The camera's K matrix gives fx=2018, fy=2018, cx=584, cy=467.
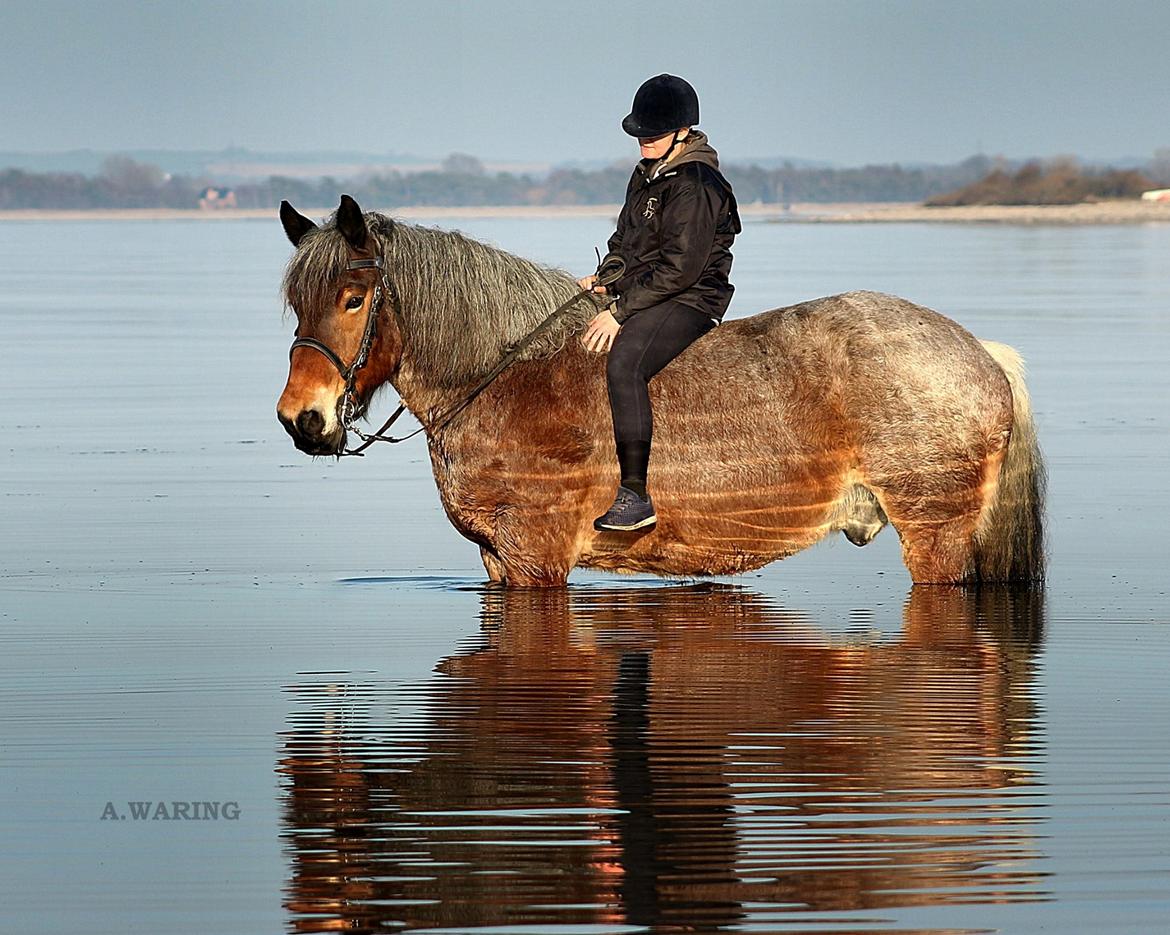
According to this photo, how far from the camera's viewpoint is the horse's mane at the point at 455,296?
844 cm

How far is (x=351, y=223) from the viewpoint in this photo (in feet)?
27.0

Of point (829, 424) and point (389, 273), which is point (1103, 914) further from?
point (389, 273)

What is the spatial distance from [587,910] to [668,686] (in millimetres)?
2395

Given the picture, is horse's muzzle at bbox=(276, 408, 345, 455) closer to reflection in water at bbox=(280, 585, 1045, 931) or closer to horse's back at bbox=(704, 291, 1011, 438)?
reflection in water at bbox=(280, 585, 1045, 931)

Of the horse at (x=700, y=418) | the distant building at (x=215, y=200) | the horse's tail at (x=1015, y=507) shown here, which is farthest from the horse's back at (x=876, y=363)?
the distant building at (x=215, y=200)

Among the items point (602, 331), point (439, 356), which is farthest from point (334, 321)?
point (602, 331)

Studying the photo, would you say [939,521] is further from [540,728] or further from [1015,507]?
[540,728]

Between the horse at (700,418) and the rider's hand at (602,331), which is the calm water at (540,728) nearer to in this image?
the horse at (700,418)

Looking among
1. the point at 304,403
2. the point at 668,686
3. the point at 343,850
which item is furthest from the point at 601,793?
the point at 304,403

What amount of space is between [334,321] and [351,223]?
0.41 m

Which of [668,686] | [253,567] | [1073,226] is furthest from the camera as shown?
[1073,226]

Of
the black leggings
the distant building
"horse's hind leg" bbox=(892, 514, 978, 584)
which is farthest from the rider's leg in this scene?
the distant building

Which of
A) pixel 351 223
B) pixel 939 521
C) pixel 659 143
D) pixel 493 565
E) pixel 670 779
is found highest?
pixel 659 143

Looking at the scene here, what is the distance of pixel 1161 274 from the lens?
37281mm
